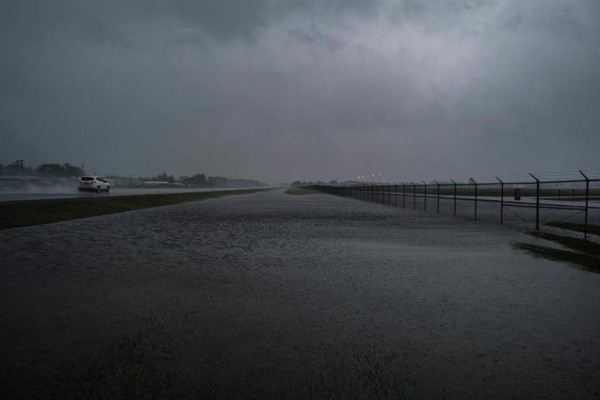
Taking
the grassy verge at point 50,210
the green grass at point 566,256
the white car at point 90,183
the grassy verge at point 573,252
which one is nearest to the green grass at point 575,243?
the grassy verge at point 573,252

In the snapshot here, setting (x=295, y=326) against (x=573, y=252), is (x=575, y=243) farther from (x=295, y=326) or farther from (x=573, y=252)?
(x=295, y=326)

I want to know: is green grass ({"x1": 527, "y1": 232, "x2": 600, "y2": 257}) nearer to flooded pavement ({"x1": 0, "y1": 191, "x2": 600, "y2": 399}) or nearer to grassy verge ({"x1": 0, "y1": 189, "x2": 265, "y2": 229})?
flooded pavement ({"x1": 0, "y1": 191, "x2": 600, "y2": 399})

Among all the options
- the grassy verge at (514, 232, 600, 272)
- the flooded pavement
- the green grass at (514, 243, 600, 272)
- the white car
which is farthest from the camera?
the white car

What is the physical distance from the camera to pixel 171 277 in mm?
7535

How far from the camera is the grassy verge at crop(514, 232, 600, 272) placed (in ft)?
29.8

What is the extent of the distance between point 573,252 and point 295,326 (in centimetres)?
930

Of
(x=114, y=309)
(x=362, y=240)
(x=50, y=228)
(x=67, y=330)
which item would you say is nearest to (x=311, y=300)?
(x=114, y=309)

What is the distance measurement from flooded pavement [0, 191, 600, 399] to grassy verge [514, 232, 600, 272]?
2.17 ft

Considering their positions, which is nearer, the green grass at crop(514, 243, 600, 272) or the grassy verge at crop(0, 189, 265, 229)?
the green grass at crop(514, 243, 600, 272)

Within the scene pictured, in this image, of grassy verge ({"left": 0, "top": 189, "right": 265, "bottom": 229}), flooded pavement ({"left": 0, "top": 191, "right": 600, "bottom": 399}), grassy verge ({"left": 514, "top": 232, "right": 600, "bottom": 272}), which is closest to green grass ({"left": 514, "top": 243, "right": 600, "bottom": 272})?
grassy verge ({"left": 514, "top": 232, "right": 600, "bottom": 272})

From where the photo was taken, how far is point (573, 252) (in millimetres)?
10648

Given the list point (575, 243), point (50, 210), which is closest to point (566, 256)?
point (575, 243)

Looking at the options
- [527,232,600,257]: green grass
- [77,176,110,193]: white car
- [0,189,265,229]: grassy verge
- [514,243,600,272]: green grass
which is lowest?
[527,232,600,257]: green grass

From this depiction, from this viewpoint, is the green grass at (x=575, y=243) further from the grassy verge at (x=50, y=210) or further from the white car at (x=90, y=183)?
the white car at (x=90, y=183)
